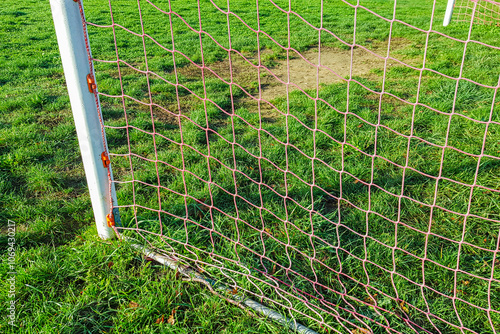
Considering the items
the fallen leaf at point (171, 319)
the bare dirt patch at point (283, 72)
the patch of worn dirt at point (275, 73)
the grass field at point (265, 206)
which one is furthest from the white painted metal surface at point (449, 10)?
the fallen leaf at point (171, 319)

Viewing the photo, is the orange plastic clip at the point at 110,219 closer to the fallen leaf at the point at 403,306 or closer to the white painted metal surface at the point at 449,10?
the fallen leaf at the point at 403,306

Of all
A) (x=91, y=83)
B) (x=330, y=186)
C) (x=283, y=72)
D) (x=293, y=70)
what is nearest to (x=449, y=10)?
(x=293, y=70)

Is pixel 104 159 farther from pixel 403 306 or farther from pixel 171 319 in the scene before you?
pixel 403 306

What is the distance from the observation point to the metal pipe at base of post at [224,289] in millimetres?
1798

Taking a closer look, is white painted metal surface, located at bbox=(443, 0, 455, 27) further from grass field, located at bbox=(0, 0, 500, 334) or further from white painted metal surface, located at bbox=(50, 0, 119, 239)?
white painted metal surface, located at bbox=(50, 0, 119, 239)

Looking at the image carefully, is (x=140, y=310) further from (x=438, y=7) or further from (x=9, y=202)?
(x=438, y=7)

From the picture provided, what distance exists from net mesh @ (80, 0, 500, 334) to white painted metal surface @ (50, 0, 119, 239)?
13 cm

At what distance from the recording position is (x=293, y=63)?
5391 mm

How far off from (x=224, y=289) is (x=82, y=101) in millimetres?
1216

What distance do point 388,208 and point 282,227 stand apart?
71cm

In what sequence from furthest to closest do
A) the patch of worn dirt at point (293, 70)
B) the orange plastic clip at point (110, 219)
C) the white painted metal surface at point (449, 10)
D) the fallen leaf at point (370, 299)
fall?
the white painted metal surface at point (449, 10) → the patch of worn dirt at point (293, 70) → the orange plastic clip at point (110, 219) → the fallen leaf at point (370, 299)

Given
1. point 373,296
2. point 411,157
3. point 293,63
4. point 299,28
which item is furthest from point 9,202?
point 299,28

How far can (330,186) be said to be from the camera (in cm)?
274

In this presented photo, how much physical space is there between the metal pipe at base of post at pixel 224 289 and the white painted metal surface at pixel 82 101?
271mm
